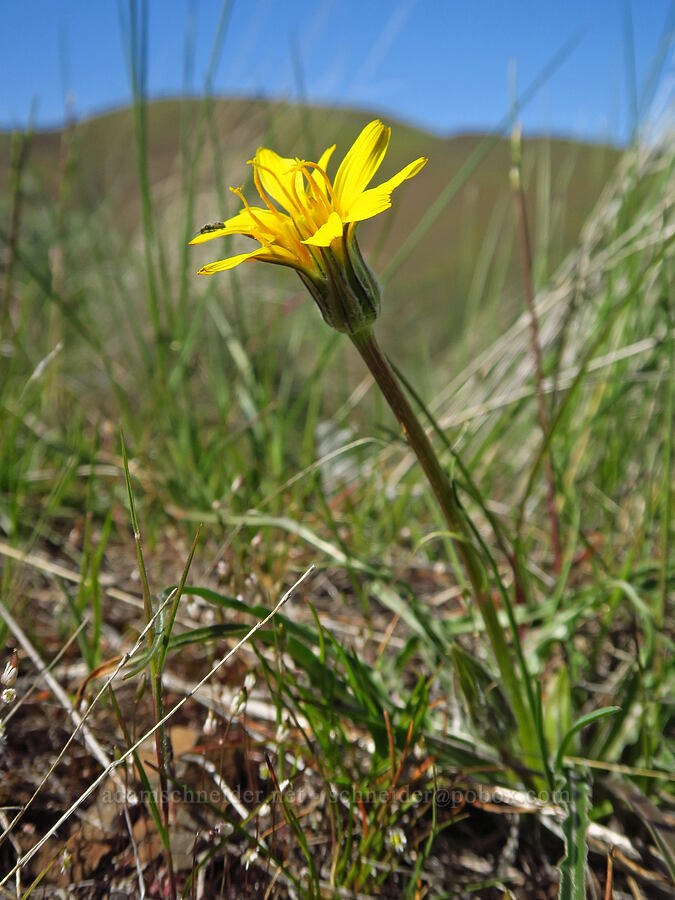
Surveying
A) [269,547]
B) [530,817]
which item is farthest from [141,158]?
[530,817]

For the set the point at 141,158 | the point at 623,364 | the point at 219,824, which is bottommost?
the point at 219,824

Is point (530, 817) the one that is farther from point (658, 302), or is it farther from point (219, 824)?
point (658, 302)

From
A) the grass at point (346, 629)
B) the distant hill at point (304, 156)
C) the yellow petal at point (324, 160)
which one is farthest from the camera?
the distant hill at point (304, 156)

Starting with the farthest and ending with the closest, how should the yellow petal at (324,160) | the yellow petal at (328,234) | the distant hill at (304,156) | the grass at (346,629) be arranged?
the distant hill at (304,156), the grass at (346,629), the yellow petal at (324,160), the yellow petal at (328,234)

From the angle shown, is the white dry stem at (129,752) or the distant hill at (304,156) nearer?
the white dry stem at (129,752)

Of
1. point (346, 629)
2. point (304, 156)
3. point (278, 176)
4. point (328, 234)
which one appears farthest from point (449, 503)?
point (304, 156)

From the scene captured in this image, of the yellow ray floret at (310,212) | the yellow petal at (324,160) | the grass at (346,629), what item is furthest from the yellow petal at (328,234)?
the grass at (346,629)

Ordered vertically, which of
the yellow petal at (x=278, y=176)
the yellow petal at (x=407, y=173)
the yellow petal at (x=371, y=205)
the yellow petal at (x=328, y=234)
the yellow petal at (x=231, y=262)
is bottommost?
the yellow petal at (x=231, y=262)

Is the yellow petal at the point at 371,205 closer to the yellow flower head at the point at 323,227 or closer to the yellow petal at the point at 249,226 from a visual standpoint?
the yellow flower head at the point at 323,227
